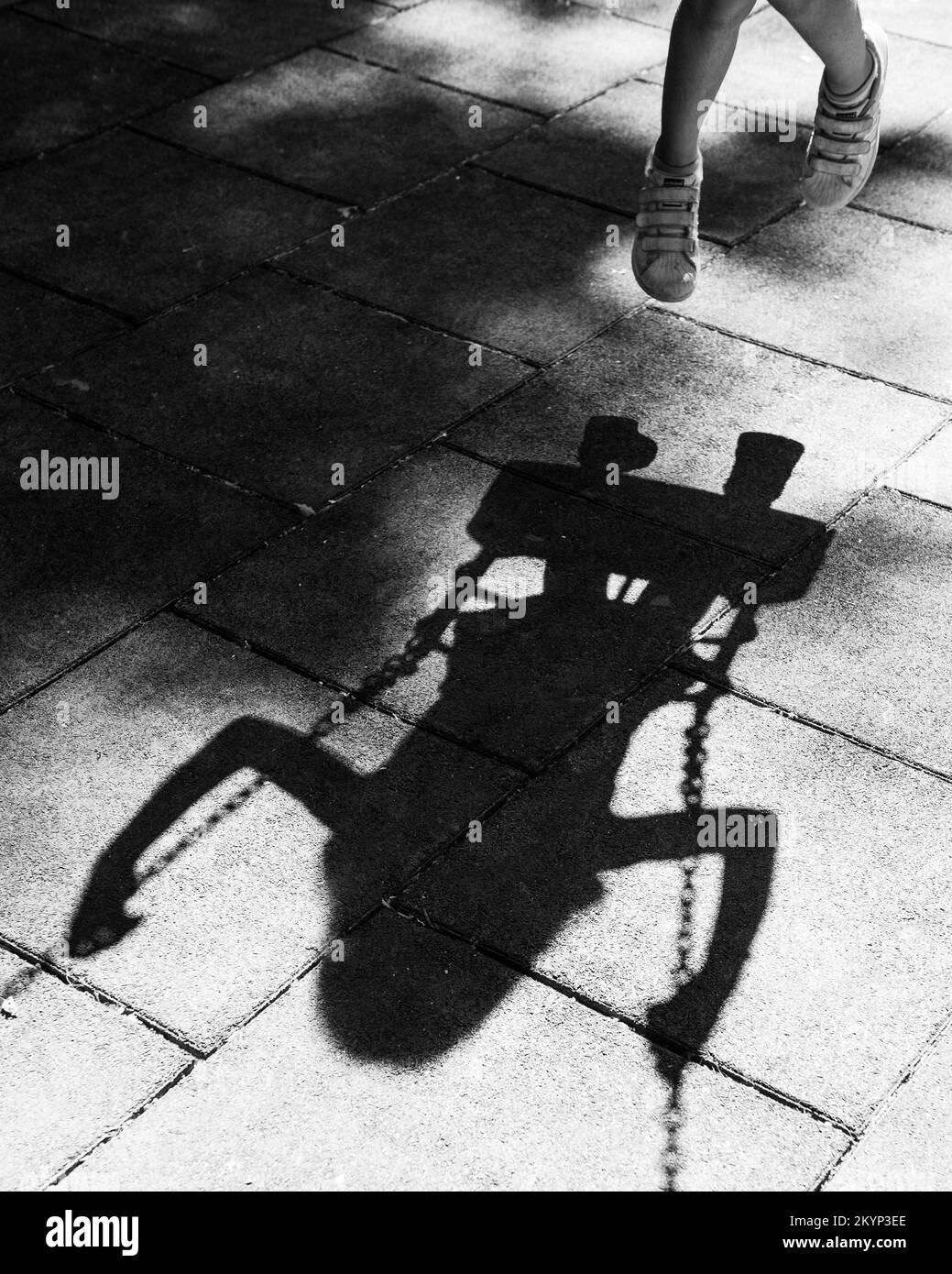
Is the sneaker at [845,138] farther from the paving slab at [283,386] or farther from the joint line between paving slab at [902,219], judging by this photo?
the paving slab at [283,386]

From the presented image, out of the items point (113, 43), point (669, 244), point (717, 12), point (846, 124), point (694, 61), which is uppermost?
point (717, 12)

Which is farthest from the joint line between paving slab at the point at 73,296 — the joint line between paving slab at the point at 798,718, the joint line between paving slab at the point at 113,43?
the joint line between paving slab at the point at 798,718

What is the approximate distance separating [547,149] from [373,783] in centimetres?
386

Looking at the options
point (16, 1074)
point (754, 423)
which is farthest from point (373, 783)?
point (754, 423)

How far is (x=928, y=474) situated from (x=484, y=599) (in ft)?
4.93

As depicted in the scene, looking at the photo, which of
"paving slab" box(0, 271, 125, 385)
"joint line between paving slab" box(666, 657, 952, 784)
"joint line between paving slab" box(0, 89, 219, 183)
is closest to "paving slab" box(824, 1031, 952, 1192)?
"joint line between paving slab" box(666, 657, 952, 784)

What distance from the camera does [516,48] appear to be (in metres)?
7.67

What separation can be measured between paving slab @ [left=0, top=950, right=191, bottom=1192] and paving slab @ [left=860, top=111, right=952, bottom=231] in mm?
4604

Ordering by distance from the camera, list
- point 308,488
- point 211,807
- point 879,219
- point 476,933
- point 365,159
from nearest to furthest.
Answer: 1. point 476,933
2. point 211,807
3. point 308,488
4. point 879,219
5. point 365,159

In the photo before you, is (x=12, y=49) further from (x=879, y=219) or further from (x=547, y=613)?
(x=547, y=613)

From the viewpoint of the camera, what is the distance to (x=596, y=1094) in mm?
3129

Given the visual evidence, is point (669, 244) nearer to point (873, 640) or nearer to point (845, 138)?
point (845, 138)

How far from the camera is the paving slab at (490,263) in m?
5.62

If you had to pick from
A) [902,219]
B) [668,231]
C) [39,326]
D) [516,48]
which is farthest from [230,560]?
[516,48]
